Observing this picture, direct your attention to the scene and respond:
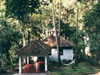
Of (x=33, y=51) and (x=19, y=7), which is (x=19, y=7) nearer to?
(x=19, y=7)

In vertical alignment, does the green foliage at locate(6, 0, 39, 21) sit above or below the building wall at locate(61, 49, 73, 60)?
above

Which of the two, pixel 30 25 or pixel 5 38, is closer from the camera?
pixel 5 38

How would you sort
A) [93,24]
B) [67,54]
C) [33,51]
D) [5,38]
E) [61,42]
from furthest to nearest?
[61,42]
[67,54]
[93,24]
[5,38]
[33,51]

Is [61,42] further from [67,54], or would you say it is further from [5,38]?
[5,38]

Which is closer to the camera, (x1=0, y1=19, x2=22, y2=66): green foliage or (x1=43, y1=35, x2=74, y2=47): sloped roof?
(x1=0, y1=19, x2=22, y2=66): green foliage

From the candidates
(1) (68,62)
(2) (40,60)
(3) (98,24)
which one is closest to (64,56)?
(1) (68,62)

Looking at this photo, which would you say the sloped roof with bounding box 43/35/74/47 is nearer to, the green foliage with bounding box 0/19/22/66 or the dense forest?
the dense forest

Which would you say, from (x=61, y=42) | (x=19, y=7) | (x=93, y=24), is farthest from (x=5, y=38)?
(x=93, y=24)

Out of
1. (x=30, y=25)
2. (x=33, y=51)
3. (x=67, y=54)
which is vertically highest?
(x=30, y=25)

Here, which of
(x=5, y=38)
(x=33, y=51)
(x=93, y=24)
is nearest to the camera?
(x=33, y=51)

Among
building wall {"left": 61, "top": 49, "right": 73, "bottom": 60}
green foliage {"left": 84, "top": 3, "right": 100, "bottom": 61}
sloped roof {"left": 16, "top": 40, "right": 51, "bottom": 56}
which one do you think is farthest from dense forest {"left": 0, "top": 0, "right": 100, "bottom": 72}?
sloped roof {"left": 16, "top": 40, "right": 51, "bottom": 56}

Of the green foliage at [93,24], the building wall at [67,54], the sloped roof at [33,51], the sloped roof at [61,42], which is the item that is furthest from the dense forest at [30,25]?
the sloped roof at [33,51]

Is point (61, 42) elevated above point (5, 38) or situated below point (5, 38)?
below

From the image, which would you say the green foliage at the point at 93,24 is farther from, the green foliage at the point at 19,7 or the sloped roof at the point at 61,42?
the green foliage at the point at 19,7
